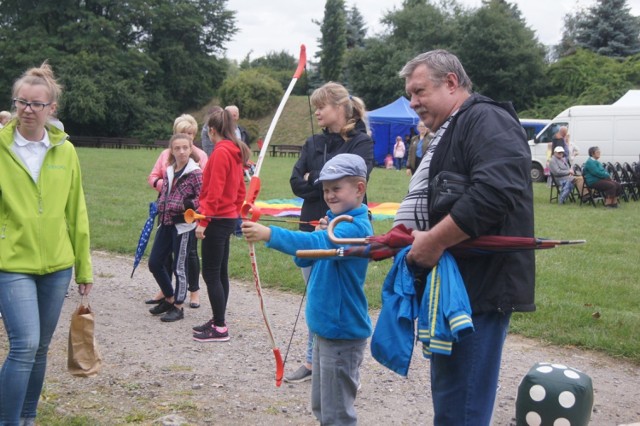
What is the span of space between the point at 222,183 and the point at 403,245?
3082 millimetres

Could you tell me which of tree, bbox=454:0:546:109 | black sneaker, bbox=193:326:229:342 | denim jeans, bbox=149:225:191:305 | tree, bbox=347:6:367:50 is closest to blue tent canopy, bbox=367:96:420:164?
tree, bbox=454:0:546:109

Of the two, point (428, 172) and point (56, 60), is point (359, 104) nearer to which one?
point (428, 172)

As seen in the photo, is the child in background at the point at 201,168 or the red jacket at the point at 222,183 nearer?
the red jacket at the point at 222,183

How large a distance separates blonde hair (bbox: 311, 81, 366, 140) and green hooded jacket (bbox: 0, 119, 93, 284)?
172 centimetres

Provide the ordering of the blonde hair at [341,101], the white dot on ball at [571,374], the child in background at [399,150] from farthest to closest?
1. the child in background at [399,150]
2. the blonde hair at [341,101]
3. the white dot on ball at [571,374]

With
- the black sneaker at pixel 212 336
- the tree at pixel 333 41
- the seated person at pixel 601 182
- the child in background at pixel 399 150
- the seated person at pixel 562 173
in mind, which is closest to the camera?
the black sneaker at pixel 212 336

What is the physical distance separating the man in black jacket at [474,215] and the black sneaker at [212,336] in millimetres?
3239

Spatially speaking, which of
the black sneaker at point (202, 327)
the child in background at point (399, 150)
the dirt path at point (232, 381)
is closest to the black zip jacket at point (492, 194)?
the dirt path at point (232, 381)

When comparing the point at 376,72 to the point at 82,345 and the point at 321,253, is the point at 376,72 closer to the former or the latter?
the point at 82,345

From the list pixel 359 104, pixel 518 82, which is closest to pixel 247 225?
pixel 359 104

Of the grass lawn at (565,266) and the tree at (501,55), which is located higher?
the tree at (501,55)

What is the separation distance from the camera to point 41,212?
360 centimetres

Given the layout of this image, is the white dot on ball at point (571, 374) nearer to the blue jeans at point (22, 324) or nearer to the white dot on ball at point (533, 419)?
the white dot on ball at point (533, 419)

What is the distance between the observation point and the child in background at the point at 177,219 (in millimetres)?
6391
